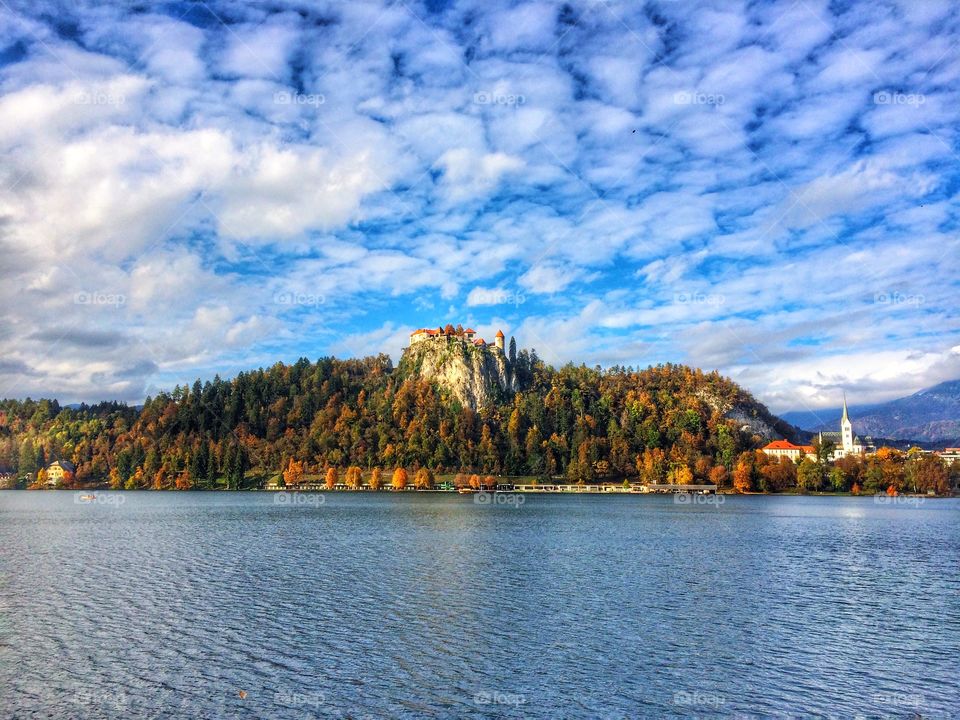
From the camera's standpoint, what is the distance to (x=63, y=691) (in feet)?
78.0

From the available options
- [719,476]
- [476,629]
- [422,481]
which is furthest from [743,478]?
[476,629]

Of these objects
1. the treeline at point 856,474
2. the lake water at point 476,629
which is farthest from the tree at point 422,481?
the lake water at point 476,629

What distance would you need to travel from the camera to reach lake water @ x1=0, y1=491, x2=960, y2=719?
925 inches

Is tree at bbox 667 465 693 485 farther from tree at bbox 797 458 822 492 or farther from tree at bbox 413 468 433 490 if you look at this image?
tree at bbox 413 468 433 490

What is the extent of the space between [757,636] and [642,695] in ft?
34.2

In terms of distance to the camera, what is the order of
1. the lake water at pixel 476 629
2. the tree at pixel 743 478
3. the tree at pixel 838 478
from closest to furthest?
the lake water at pixel 476 629, the tree at pixel 838 478, the tree at pixel 743 478

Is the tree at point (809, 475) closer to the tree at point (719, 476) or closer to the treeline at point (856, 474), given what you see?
the treeline at point (856, 474)

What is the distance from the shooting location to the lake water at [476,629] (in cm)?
2350

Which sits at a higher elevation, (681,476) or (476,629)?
(681,476)

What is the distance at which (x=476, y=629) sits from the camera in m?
32.3

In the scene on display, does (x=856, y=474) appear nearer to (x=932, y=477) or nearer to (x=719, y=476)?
(x=932, y=477)

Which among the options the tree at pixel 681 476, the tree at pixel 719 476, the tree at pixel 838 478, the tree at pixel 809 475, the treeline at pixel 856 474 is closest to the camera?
the treeline at pixel 856 474

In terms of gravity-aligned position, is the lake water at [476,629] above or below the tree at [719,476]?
below

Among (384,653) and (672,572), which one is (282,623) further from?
(672,572)
